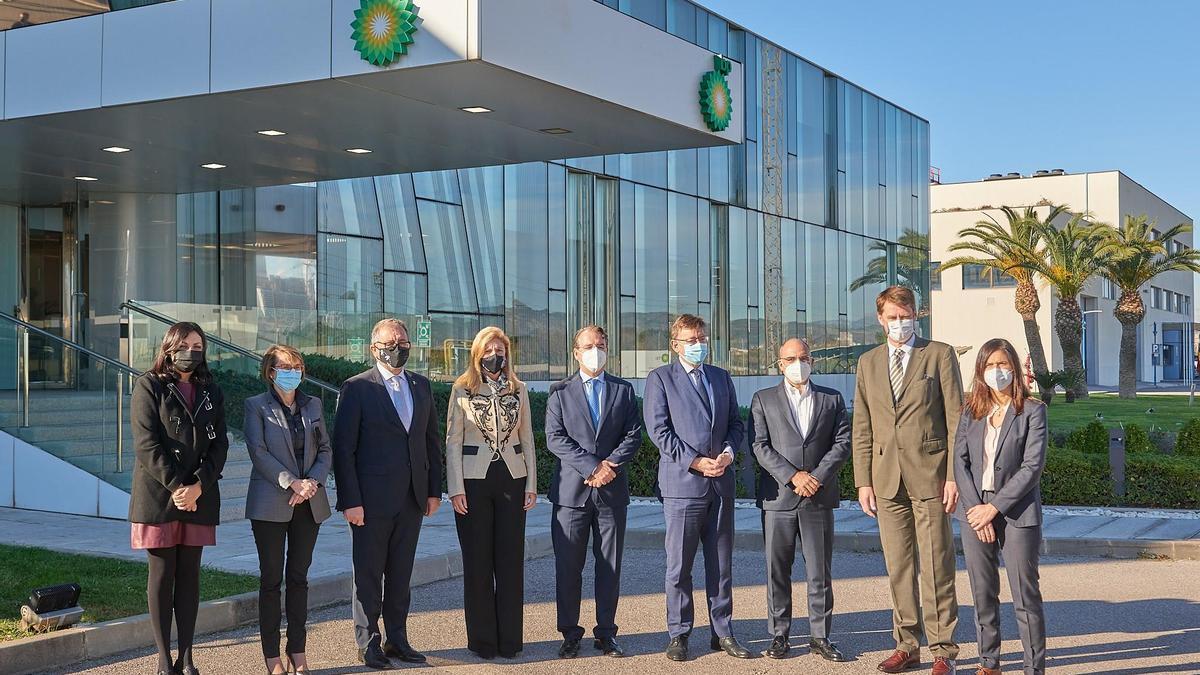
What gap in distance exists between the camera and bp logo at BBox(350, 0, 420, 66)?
38.7 feet

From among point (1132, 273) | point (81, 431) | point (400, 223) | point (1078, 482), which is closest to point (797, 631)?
point (1078, 482)

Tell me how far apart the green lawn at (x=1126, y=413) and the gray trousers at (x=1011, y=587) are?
76.0 ft

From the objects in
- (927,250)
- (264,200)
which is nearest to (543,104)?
(264,200)

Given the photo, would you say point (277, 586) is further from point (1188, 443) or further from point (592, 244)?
point (592, 244)

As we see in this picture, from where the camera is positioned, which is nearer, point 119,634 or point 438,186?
point 119,634

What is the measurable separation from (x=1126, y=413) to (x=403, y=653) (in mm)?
35624

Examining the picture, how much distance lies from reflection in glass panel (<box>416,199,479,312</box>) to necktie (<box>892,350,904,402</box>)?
1714 centimetres

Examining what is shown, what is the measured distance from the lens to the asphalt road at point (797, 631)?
7457mm

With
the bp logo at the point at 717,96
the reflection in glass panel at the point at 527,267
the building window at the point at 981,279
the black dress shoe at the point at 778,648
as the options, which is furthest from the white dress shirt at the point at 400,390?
the building window at the point at 981,279

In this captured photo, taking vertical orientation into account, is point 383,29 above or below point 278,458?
above

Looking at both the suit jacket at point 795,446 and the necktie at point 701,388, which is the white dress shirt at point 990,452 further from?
the necktie at point 701,388

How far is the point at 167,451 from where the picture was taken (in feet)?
22.5

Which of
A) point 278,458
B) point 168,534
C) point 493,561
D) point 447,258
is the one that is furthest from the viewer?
point 447,258

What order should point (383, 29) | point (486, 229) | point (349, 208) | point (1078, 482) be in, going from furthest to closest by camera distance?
point (486, 229)
point (349, 208)
point (1078, 482)
point (383, 29)
